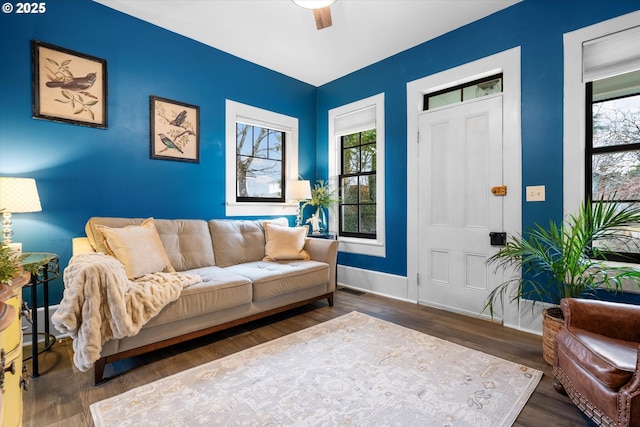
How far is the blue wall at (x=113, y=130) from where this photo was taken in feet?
7.80

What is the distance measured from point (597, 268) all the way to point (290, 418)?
243 cm

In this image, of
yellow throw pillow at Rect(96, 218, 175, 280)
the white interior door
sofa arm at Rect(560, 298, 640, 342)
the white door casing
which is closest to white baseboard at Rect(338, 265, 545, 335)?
the white door casing

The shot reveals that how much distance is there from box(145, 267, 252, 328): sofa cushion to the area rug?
37 cm

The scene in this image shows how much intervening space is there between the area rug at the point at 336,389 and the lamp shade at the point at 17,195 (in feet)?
4.48

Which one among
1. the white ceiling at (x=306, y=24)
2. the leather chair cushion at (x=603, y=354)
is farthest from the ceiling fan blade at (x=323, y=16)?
the leather chair cushion at (x=603, y=354)

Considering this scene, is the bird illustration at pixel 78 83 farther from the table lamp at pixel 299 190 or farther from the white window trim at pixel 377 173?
the white window trim at pixel 377 173

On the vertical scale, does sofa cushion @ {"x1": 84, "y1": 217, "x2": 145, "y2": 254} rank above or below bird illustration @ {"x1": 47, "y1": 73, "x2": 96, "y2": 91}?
below

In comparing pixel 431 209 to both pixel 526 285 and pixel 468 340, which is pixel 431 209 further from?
pixel 468 340

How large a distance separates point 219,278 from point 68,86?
2041 mm

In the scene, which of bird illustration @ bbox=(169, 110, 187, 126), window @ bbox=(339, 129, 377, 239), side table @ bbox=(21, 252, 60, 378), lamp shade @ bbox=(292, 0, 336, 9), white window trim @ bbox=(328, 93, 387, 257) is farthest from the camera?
window @ bbox=(339, 129, 377, 239)

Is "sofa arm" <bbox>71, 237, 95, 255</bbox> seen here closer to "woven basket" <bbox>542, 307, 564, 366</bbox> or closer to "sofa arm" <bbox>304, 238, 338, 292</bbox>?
"sofa arm" <bbox>304, 238, 338, 292</bbox>

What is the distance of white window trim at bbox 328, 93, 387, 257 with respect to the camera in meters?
3.79

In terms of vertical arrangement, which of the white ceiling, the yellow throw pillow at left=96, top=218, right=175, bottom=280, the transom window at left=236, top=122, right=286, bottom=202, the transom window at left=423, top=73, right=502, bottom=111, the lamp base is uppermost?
the white ceiling

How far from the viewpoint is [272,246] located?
3346mm
